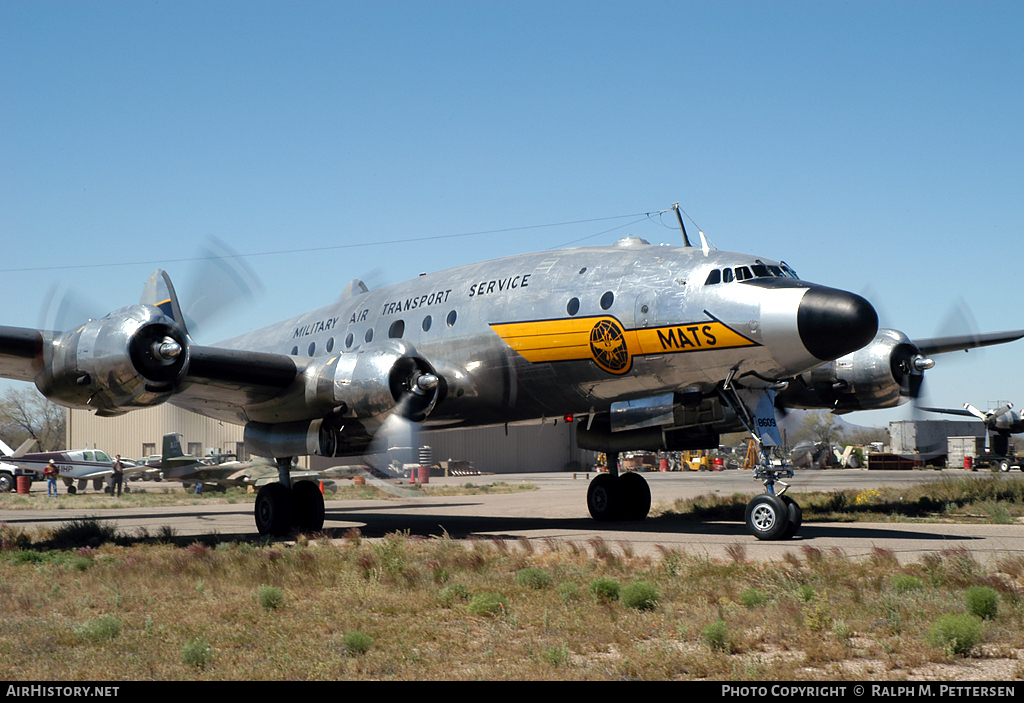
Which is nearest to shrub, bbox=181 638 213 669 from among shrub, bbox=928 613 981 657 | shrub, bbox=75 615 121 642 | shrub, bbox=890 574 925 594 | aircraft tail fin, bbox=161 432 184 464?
shrub, bbox=75 615 121 642

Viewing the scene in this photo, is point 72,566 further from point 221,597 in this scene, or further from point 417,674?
point 417,674

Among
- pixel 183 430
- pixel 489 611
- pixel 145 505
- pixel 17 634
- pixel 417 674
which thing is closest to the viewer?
pixel 417 674

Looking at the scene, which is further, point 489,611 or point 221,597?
point 221,597

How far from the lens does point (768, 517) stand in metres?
13.3

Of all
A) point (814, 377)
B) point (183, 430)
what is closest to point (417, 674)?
point (814, 377)

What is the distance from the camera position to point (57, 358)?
12.7 m

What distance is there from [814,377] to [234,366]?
11.9 metres

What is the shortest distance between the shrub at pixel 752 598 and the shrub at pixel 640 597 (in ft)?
2.65

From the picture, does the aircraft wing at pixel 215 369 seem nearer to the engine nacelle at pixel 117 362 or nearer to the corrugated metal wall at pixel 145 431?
the engine nacelle at pixel 117 362

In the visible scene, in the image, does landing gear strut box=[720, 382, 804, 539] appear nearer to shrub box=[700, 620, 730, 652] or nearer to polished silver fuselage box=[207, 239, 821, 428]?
polished silver fuselage box=[207, 239, 821, 428]

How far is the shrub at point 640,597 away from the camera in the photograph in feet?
26.6

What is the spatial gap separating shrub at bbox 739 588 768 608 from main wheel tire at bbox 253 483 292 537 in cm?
1005

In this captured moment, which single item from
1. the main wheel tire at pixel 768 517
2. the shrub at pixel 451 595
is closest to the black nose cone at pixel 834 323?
the main wheel tire at pixel 768 517

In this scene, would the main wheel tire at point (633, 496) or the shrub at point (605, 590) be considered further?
the main wheel tire at point (633, 496)
